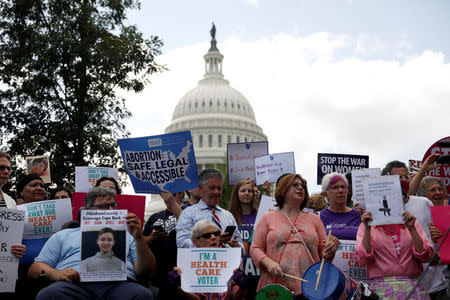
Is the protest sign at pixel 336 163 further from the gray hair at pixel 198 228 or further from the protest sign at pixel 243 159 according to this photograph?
the gray hair at pixel 198 228

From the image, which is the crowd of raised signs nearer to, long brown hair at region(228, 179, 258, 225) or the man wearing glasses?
the man wearing glasses

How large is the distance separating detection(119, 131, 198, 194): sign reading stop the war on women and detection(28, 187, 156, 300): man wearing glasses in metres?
1.61

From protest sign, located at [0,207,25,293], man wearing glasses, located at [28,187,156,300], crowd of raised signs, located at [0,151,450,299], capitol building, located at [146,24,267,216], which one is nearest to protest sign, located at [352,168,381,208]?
crowd of raised signs, located at [0,151,450,299]

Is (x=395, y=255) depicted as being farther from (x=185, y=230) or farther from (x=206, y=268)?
(x=185, y=230)

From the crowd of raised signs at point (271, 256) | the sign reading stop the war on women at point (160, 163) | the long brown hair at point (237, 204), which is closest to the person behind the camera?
the crowd of raised signs at point (271, 256)

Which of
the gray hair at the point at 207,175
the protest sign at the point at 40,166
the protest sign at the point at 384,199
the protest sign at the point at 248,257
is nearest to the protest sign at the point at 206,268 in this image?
the gray hair at the point at 207,175

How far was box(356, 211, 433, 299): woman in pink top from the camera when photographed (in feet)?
19.0

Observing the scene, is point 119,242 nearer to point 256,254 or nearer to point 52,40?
point 256,254

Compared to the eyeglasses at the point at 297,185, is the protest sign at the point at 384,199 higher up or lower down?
lower down

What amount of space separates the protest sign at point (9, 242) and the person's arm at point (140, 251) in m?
1.15

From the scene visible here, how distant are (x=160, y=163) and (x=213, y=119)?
9399cm

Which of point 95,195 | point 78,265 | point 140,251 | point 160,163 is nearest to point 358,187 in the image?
point 160,163

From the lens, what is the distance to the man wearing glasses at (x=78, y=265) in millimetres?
5594

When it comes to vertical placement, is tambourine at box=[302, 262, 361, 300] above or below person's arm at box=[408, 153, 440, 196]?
below
